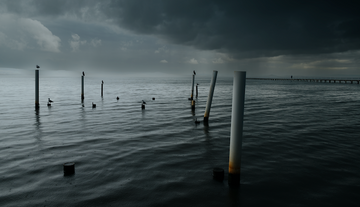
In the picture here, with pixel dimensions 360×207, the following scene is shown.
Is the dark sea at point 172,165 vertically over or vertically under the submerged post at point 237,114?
under

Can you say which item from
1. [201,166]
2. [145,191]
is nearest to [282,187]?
[201,166]

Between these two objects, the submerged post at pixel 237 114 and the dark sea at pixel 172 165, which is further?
the submerged post at pixel 237 114

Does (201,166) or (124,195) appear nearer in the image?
(124,195)

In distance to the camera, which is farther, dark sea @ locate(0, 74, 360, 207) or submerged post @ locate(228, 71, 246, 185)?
submerged post @ locate(228, 71, 246, 185)

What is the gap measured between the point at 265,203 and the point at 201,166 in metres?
2.91

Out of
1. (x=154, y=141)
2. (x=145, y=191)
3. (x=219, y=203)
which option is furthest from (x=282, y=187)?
(x=154, y=141)

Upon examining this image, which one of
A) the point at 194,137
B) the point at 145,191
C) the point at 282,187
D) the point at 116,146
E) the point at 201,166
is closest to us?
the point at 145,191

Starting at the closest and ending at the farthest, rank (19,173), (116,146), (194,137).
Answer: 1. (19,173)
2. (116,146)
3. (194,137)

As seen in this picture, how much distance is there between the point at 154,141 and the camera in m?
12.2

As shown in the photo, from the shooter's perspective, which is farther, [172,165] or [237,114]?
[172,165]

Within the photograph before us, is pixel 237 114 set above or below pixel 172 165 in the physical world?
above

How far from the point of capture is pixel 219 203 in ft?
20.6

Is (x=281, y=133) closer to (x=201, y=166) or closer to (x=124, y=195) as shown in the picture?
(x=201, y=166)

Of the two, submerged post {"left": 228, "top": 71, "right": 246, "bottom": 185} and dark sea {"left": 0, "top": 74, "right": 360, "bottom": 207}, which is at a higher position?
submerged post {"left": 228, "top": 71, "right": 246, "bottom": 185}
